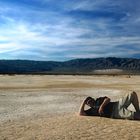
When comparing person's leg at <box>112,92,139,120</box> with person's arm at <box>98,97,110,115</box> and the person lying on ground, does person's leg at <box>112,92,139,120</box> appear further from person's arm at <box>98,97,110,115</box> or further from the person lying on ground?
person's arm at <box>98,97,110,115</box>

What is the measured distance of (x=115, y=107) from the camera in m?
12.2

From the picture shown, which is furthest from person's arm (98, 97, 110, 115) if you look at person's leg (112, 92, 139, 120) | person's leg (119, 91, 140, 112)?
person's leg (119, 91, 140, 112)

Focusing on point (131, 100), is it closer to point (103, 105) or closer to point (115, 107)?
point (115, 107)

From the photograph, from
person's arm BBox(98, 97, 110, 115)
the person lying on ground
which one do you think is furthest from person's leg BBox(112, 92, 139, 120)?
person's arm BBox(98, 97, 110, 115)

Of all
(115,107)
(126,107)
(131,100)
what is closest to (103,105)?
(115,107)

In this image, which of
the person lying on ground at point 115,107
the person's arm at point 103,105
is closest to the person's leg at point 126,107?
the person lying on ground at point 115,107

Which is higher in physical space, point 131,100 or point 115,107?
point 131,100

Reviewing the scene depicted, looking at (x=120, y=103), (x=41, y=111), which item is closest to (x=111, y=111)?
(x=120, y=103)

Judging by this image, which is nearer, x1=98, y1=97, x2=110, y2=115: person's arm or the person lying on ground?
the person lying on ground

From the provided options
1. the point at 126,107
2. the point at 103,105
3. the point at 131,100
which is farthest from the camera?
the point at 103,105

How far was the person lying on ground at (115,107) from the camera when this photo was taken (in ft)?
38.7

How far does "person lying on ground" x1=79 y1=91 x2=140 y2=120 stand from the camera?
38.7ft

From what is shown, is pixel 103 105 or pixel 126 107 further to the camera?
pixel 103 105

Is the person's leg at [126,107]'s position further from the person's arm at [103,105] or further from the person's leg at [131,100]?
the person's arm at [103,105]
